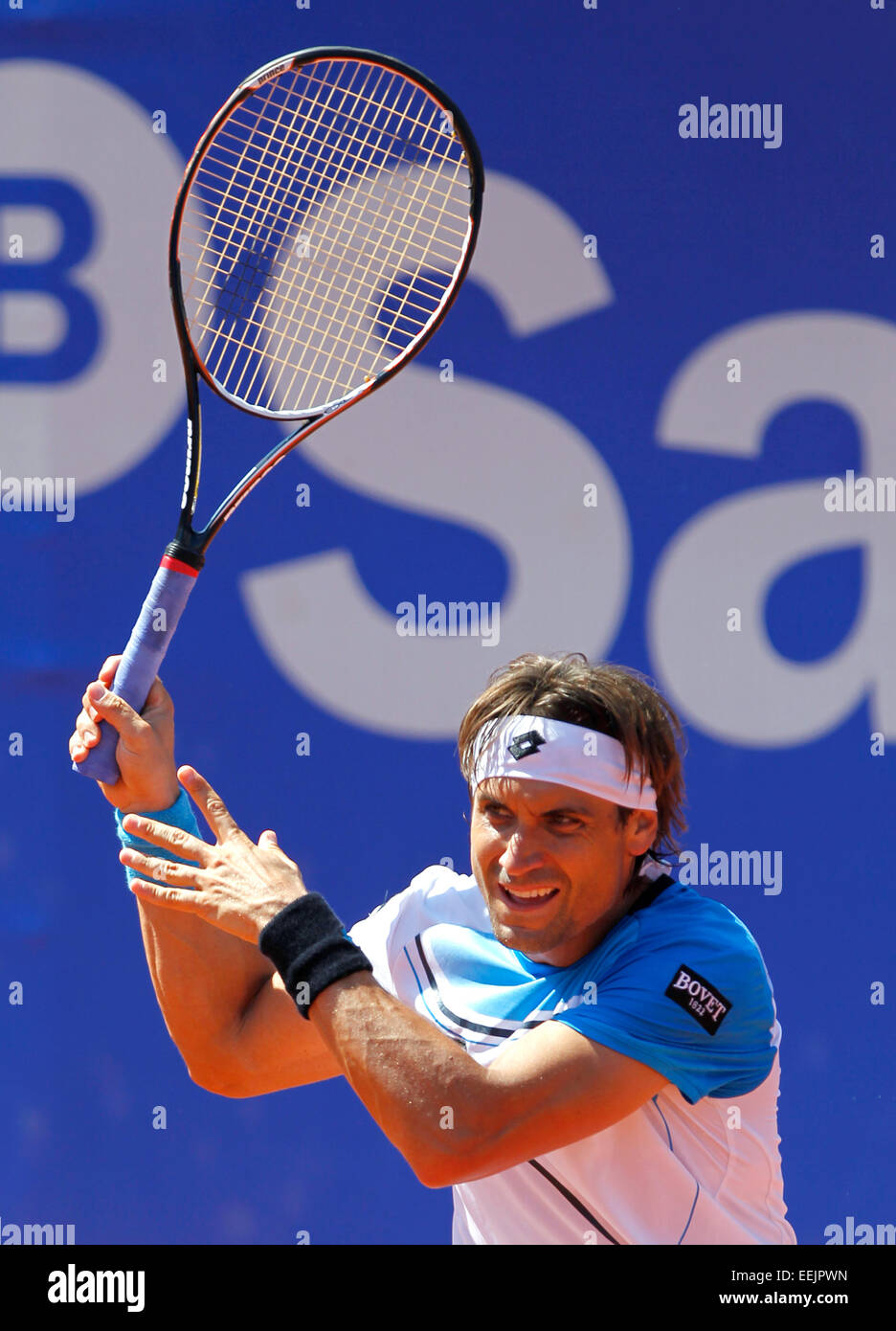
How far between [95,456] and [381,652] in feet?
2.63

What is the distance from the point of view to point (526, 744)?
6.26 feet

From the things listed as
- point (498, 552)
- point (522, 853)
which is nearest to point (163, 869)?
point (522, 853)

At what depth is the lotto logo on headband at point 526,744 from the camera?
6.24 ft

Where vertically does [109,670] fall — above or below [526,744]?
above

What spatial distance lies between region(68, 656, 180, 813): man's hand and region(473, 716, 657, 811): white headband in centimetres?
48

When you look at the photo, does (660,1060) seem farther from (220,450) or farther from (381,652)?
(220,450)

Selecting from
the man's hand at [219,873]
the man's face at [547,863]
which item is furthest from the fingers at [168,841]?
the man's face at [547,863]

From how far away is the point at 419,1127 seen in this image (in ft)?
5.30

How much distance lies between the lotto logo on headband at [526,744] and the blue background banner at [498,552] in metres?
1.31

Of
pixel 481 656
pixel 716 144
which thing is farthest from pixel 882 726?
pixel 716 144

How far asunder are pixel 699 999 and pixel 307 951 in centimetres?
51

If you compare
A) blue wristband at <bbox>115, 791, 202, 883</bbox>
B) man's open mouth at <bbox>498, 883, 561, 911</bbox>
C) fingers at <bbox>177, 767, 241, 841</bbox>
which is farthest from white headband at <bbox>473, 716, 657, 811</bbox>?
blue wristband at <bbox>115, 791, 202, 883</bbox>

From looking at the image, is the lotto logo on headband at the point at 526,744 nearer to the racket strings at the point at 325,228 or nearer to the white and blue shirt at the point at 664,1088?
the white and blue shirt at the point at 664,1088

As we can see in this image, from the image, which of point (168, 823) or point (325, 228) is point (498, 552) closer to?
point (325, 228)
